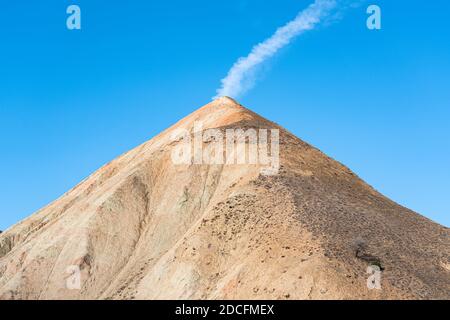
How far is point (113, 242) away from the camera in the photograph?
189 feet

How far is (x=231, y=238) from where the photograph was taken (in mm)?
49438

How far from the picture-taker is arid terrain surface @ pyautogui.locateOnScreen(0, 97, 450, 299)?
146 feet

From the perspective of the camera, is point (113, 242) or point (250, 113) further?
point (250, 113)

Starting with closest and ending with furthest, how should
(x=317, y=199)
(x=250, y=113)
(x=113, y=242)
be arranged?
(x=317, y=199), (x=113, y=242), (x=250, y=113)

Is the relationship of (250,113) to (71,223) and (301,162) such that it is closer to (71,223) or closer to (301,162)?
(301,162)

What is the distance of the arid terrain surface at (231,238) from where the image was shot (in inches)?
1753

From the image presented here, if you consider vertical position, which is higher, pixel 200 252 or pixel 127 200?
pixel 127 200

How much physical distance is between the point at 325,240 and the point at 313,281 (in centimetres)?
517

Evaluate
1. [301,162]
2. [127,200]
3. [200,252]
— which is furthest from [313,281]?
[127,200]

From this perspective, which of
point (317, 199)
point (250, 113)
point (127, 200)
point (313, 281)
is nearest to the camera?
point (313, 281)
